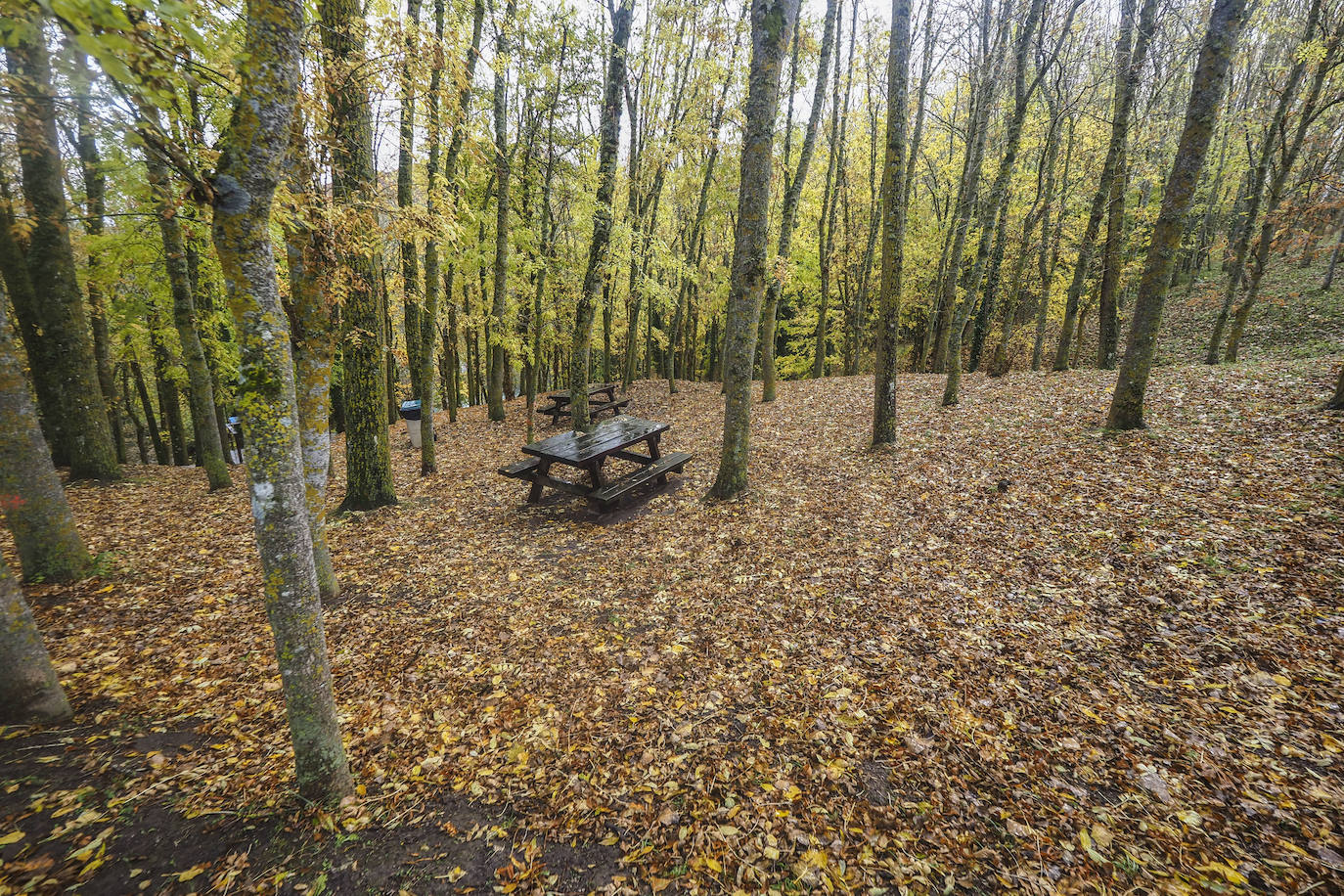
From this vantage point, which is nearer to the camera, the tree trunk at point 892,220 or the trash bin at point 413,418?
the tree trunk at point 892,220

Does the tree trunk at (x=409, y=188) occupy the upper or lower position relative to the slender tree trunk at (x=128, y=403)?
upper

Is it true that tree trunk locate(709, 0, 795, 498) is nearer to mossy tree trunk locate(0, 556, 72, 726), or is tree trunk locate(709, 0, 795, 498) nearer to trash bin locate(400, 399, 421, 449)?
mossy tree trunk locate(0, 556, 72, 726)

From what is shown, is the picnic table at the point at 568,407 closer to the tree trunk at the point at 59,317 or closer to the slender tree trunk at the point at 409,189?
the slender tree trunk at the point at 409,189

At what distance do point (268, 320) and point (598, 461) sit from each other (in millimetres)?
5145

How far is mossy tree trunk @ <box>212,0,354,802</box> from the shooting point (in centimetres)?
238

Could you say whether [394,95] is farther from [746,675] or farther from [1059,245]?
[1059,245]

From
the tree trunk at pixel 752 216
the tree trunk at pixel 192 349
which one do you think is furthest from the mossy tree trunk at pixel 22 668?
the tree trunk at pixel 752 216

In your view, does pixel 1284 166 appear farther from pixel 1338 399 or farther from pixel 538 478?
pixel 538 478

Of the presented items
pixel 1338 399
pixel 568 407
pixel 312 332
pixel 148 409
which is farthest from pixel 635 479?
pixel 148 409

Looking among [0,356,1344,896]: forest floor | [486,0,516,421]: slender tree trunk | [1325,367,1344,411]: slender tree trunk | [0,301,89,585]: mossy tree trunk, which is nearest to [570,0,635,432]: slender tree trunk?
[486,0,516,421]: slender tree trunk

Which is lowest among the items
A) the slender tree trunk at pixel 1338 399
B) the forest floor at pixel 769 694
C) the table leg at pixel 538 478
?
the forest floor at pixel 769 694

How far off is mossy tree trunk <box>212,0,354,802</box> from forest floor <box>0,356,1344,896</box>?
129 centimetres

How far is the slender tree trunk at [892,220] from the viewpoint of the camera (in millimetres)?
7734

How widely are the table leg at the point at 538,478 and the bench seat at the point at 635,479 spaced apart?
974 mm
